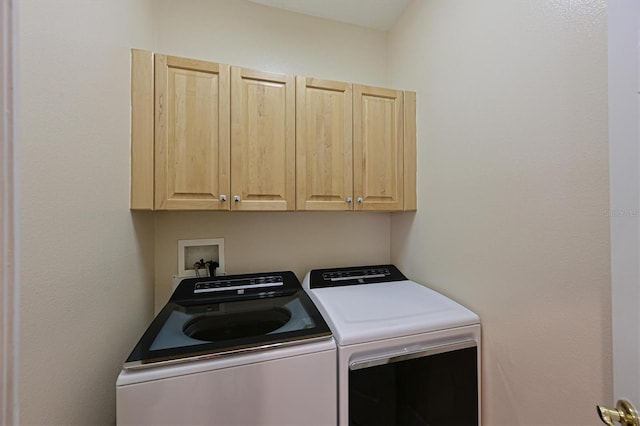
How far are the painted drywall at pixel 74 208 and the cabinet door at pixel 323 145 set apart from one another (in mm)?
820

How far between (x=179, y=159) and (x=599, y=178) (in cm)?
163

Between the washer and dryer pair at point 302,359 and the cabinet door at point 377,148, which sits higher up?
the cabinet door at point 377,148

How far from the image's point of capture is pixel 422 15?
1.51 metres

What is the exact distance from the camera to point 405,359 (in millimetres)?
1033

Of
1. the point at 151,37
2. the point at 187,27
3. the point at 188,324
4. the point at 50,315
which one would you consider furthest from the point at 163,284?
the point at 187,27

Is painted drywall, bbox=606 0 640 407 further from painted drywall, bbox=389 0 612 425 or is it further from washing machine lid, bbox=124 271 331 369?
washing machine lid, bbox=124 271 331 369

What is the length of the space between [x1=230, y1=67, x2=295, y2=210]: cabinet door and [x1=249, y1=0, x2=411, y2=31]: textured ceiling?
2.19ft

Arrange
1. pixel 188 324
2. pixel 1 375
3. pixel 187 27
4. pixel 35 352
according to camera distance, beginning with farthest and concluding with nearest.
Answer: pixel 187 27 → pixel 188 324 → pixel 35 352 → pixel 1 375

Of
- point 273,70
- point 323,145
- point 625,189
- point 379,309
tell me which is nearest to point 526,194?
point 625,189

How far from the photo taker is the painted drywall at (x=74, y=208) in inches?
21.6

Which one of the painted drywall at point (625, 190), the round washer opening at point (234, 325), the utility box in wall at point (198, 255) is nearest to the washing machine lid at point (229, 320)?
the round washer opening at point (234, 325)

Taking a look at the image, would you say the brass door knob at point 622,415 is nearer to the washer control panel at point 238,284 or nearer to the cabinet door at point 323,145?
the cabinet door at point 323,145

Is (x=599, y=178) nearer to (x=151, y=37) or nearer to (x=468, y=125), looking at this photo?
(x=468, y=125)

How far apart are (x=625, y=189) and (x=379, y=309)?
36.0 inches
